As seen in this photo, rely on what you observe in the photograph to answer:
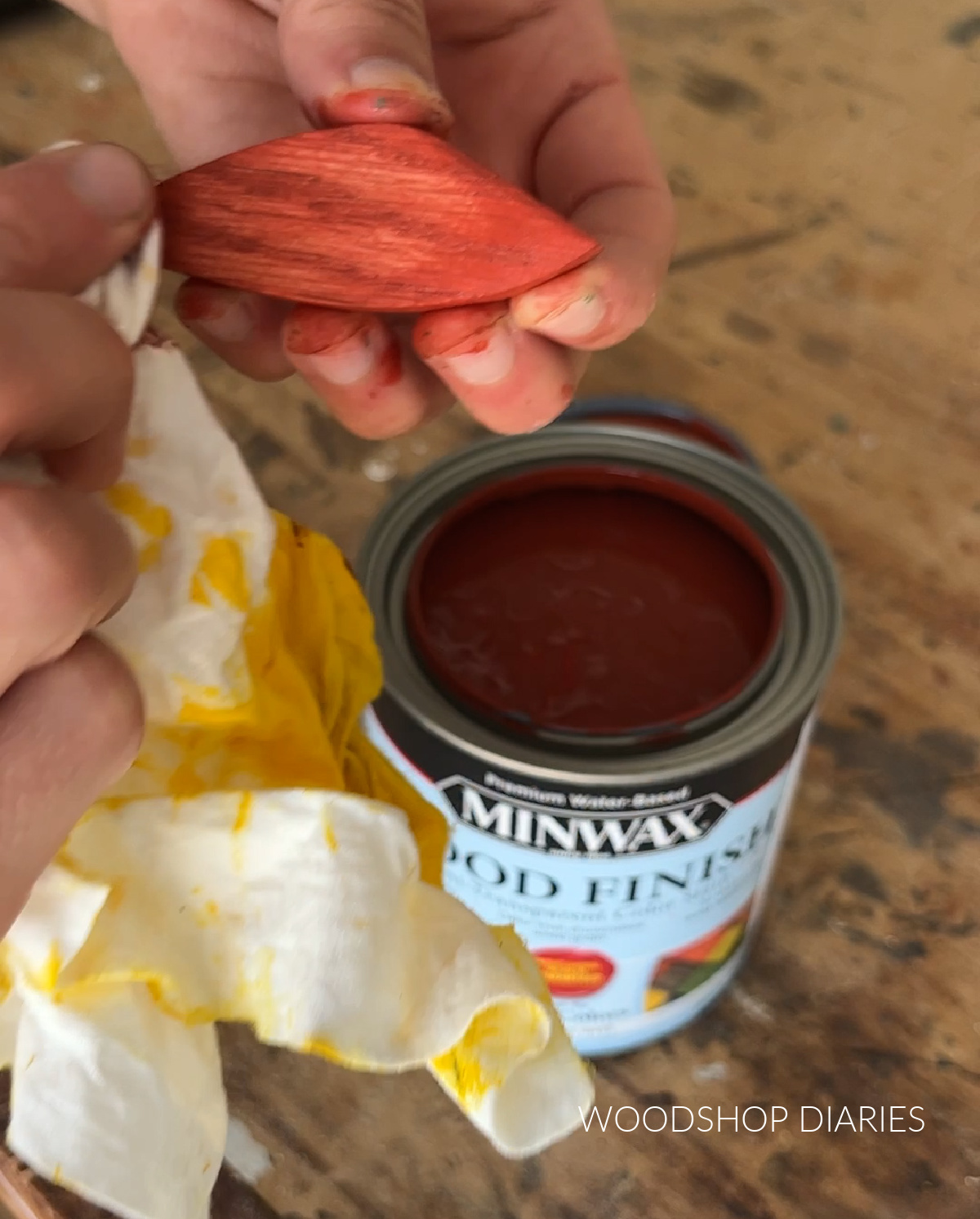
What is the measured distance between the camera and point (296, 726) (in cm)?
38

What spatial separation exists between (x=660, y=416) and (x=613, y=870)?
0.30 metres

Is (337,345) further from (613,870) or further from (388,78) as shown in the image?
(613,870)

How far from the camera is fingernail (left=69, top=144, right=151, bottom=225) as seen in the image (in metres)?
0.33

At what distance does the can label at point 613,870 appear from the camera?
1.55 ft

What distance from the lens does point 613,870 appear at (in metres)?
0.50

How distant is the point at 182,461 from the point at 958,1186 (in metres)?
0.47

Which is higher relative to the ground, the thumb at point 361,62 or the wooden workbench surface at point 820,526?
the thumb at point 361,62

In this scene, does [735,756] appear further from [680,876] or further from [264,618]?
[264,618]

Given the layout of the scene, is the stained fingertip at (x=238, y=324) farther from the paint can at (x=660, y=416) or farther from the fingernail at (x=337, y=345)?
the paint can at (x=660, y=416)

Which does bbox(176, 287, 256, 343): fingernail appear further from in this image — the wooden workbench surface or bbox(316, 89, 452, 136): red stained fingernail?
the wooden workbench surface

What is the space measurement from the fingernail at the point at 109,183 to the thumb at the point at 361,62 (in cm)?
8

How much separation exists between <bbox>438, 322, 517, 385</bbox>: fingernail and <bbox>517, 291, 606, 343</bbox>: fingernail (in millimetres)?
13

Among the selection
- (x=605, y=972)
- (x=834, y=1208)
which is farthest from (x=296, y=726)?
(x=834, y=1208)

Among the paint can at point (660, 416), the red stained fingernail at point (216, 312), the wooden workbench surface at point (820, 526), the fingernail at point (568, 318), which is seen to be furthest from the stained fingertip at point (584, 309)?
the wooden workbench surface at point (820, 526)
